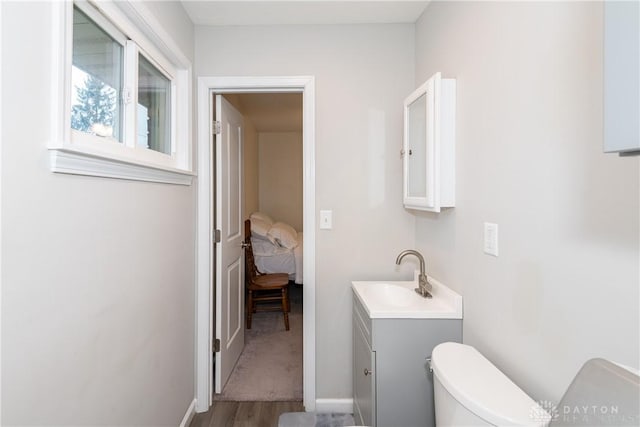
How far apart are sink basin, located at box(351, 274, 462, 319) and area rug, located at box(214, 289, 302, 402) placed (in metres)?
0.97

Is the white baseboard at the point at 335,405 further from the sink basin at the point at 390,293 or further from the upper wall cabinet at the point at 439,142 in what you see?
the upper wall cabinet at the point at 439,142

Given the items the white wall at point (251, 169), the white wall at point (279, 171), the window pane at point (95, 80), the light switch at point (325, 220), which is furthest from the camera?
the white wall at point (279, 171)

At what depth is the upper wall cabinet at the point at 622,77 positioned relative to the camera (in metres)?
0.53

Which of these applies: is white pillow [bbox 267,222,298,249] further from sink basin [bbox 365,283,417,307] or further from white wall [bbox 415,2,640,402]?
white wall [bbox 415,2,640,402]

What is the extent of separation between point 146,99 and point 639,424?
195 centimetres

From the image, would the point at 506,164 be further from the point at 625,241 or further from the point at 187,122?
the point at 187,122

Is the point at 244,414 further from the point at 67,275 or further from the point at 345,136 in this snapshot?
the point at 345,136

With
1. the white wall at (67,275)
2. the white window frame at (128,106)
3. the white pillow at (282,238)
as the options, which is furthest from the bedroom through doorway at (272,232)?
the white wall at (67,275)

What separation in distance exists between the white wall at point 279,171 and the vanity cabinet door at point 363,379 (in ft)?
12.7

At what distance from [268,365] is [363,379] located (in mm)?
1179

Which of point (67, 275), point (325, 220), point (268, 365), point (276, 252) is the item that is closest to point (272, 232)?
point (276, 252)

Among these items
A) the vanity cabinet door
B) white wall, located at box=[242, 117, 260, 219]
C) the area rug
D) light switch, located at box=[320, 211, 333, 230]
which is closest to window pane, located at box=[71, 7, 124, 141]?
light switch, located at box=[320, 211, 333, 230]

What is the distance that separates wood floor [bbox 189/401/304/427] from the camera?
191cm

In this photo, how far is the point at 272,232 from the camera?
3.83 m
